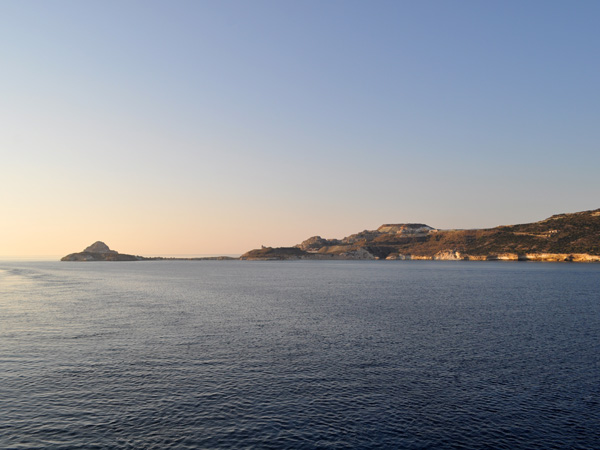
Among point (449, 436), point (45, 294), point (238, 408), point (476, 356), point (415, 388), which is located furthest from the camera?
point (45, 294)

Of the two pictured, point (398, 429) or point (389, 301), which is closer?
point (398, 429)

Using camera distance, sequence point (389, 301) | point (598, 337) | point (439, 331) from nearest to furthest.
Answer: point (598, 337) < point (439, 331) < point (389, 301)

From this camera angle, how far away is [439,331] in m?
68.8

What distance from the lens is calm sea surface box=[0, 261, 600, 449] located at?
3061cm

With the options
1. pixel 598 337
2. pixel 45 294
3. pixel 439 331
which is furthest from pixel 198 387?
pixel 45 294

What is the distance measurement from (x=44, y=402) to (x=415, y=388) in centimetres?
3570

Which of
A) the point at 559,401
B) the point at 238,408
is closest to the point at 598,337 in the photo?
the point at 559,401

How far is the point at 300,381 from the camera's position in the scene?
1673 inches

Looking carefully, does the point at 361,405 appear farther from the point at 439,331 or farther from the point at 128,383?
the point at 439,331

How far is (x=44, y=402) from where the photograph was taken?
1446 inches

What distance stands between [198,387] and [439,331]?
147 ft

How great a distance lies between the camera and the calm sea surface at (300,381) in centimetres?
3061

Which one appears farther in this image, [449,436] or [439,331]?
[439,331]

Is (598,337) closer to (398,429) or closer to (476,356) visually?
(476,356)
